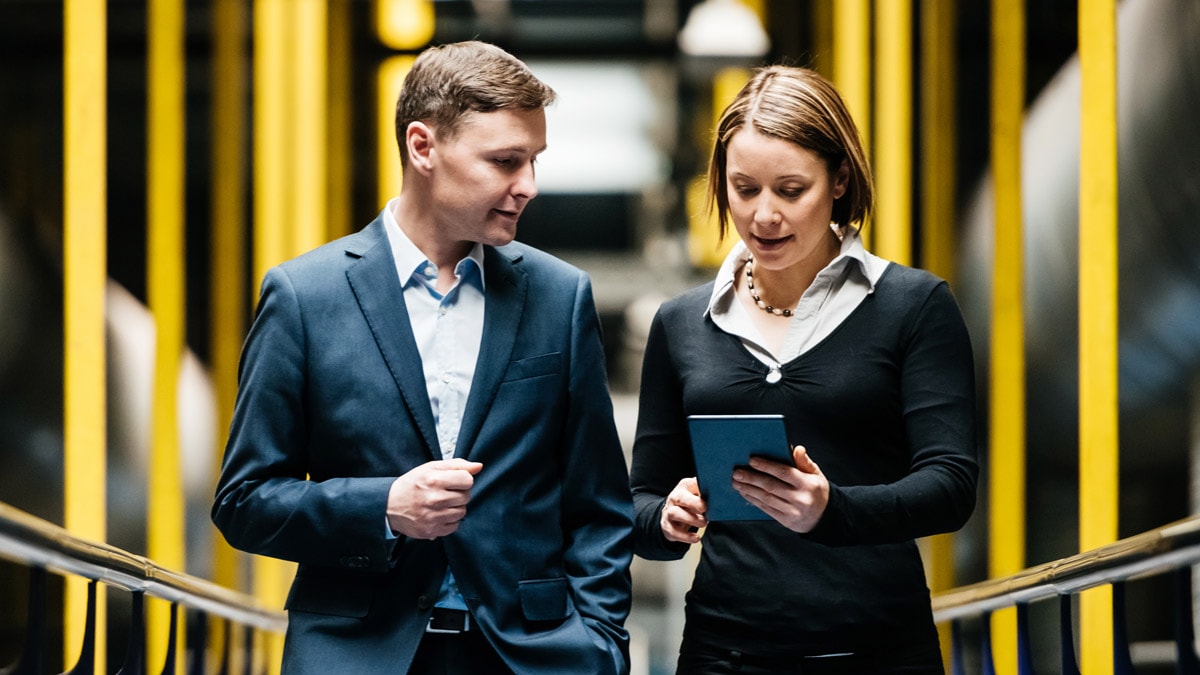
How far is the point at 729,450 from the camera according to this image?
232cm

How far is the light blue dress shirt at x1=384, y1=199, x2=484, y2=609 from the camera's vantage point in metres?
2.56

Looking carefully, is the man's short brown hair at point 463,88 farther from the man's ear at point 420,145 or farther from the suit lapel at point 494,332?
the suit lapel at point 494,332

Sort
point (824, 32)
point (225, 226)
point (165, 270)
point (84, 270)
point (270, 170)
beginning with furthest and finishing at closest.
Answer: point (824, 32) → point (225, 226) → point (270, 170) → point (165, 270) → point (84, 270)

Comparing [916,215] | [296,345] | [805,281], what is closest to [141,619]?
[296,345]

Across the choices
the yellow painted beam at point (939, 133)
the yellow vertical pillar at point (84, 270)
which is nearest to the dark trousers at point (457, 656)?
the yellow vertical pillar at point (84, 270)

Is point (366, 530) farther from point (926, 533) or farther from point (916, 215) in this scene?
point (916, 215)

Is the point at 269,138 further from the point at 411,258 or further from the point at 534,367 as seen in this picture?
the point at 534,367

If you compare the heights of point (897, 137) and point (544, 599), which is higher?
point (897, 137)

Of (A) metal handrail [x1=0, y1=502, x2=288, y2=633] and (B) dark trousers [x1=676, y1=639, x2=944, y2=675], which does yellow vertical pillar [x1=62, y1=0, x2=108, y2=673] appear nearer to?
(A) metal handrail [x1=0, y1=502, x2=288, y2=633]

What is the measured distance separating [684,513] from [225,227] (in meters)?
6.03

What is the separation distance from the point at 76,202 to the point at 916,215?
364 cm

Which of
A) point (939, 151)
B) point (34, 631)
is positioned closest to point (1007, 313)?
point (939, 151)

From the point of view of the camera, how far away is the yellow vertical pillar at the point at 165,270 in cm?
681

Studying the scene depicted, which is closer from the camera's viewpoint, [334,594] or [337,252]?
[334,594]
